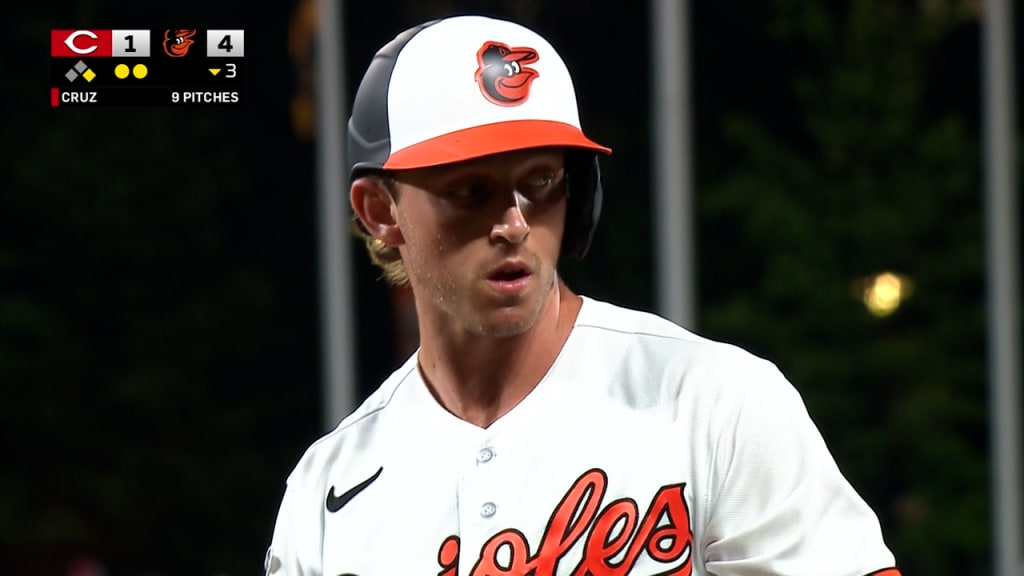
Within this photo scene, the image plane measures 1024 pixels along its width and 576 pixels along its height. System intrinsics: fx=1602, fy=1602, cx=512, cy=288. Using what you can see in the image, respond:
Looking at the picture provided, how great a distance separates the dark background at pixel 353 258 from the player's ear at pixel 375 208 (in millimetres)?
4191

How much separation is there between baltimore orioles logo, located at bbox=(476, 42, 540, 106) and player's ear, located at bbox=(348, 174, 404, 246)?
20cm

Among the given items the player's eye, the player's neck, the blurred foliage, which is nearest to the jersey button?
the player's neck

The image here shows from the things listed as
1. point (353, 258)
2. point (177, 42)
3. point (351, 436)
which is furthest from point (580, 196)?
point (353, 258)

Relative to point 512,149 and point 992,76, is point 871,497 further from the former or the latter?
point 512,149

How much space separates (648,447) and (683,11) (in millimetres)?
4804

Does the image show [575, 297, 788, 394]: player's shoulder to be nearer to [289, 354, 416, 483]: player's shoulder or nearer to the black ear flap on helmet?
the black ear flap on helmet

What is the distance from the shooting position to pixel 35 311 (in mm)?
5988

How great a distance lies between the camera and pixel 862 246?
20.5ft

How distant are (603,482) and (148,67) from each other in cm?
126

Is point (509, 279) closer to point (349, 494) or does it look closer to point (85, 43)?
point (349, 494)

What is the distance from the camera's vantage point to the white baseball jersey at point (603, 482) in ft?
4.96

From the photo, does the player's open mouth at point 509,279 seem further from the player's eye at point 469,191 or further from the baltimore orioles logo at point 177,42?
the baltimore orioles logo at point 177,42

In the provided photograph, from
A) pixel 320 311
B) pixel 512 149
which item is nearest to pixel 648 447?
pixel 512 149

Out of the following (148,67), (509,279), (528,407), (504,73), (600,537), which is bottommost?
(600,537)
